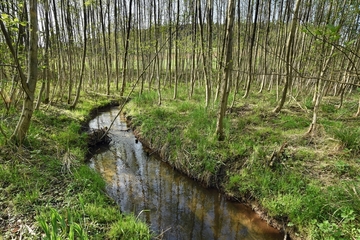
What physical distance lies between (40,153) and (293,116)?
7.00 metres

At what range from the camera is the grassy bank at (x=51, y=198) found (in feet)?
Result: 9.85

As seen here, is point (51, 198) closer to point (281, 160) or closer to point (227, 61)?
point (227, 61)

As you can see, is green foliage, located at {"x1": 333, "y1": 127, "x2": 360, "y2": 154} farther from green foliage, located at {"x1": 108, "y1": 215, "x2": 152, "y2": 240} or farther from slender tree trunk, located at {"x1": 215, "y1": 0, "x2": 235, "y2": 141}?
green foliage, located at {"x1": 108, "y1": 215, "x2": 152, "y2": 240}

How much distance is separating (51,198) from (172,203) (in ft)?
8.08

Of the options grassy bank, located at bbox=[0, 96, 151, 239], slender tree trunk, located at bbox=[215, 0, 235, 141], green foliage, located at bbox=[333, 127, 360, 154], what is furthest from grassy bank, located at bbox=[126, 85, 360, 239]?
grassy bank, located at bbox=[0, 96, 151, 239]

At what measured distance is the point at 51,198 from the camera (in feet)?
12.1

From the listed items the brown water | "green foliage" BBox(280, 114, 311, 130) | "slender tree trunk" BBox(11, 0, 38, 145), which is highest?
"slender tree trunk" BBox(11, 0, 38, 145)

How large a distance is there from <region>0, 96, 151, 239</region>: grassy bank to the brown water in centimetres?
61

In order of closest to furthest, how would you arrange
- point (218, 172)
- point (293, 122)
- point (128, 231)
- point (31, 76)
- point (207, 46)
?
point (128, 231) → point (31, 76) → point (218, 172) → point (293, 122) → point (207, 46)

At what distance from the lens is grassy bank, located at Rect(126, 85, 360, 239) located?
372 cm

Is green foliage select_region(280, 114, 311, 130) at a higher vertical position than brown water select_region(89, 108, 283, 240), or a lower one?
higher

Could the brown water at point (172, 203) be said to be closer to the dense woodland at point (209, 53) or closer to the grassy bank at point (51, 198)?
the grassy bank at point (51, 198)

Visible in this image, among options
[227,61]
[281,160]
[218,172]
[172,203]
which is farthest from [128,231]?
[227,61]

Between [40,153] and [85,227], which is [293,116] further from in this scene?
[40,153]
